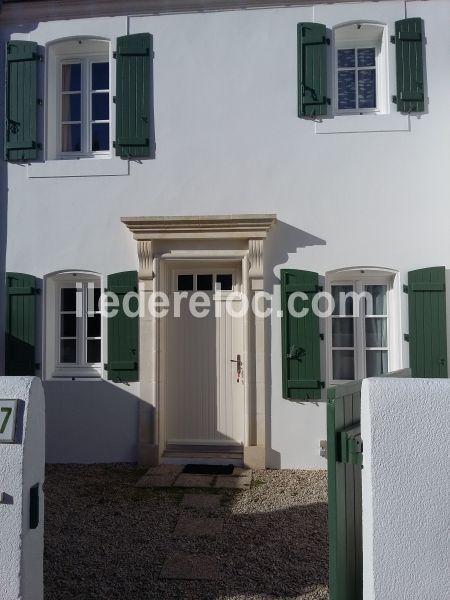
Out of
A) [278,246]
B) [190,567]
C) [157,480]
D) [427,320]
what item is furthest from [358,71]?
[190,567]

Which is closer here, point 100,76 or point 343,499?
point 343,499

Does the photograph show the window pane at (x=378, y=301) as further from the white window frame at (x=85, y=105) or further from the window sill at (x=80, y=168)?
the white window frame at (x=85, y=105)

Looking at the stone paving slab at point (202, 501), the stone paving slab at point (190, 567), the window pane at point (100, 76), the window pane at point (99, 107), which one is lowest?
the stone paving slab at point (190, 567)

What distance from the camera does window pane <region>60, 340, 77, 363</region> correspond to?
684 centimetres

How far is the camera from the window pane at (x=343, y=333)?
6492 mm

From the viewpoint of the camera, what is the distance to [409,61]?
6.27 meters

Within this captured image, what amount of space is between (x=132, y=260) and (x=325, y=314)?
2.42 metres

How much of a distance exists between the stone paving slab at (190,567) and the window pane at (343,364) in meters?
3.13

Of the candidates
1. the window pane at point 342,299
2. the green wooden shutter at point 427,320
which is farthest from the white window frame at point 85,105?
the green wooden shutter at point 427,320

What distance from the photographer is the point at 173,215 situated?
6457 millimetres

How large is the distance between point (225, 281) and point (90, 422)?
240cm

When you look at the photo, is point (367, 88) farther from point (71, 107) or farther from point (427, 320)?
point (71, 107)

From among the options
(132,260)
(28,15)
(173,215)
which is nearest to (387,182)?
(173,215)

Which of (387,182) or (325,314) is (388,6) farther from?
(325,314)
